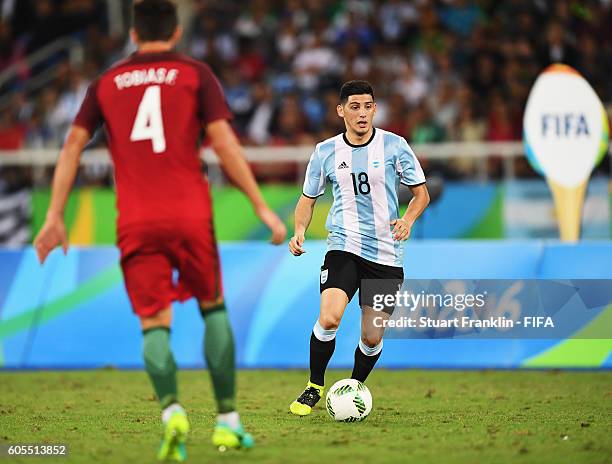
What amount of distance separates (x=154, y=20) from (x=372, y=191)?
265 cm

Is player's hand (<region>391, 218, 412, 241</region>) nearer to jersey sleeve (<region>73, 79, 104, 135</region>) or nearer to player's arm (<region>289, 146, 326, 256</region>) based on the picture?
player's arm (<region>289, 146, 326, 256</region>)

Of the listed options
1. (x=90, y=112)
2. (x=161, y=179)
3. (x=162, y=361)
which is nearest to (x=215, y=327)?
(x=162, y=361)

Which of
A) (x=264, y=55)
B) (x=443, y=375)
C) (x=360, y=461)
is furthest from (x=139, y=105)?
(x=264, y=55)

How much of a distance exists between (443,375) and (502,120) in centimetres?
678

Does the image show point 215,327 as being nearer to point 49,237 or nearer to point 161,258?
point 161,258

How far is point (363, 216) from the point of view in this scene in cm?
866

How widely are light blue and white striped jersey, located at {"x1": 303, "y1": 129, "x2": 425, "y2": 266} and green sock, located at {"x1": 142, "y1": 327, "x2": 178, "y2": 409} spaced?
8.04 feet

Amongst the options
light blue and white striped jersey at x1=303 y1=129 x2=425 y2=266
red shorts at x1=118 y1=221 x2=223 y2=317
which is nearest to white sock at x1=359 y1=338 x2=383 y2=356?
light blue and white striped jersey at x1=303 y1=129 x2=425 y2=266

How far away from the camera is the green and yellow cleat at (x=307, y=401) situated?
8516mm

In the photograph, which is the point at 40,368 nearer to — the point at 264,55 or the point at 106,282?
the point at 106,282

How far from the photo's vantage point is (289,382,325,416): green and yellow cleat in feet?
27.9

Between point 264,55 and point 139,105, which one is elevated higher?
point 264,55

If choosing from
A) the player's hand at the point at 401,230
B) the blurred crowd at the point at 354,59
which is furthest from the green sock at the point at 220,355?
the blurred crowd at the point at 354,59

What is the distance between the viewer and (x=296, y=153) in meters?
16.9
